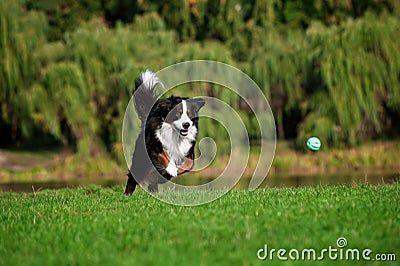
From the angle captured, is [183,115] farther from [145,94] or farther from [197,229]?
[197,229]

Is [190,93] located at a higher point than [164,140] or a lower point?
higher

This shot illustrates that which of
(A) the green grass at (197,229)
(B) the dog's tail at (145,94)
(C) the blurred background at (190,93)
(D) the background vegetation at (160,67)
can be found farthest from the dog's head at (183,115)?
(D) the background vegetation at (160,67)

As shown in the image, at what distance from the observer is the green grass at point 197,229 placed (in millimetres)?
6992

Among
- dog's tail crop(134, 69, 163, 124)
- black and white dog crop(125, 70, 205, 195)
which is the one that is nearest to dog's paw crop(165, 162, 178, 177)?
black and white dog crop(125, 70, 205, 195)

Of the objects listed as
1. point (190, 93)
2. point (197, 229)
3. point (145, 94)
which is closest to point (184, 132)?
point (145, 94)

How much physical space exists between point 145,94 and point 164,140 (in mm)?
985

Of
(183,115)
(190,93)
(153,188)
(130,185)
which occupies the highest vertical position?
(190,93)

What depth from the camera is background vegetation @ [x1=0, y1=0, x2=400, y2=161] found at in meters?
27.3

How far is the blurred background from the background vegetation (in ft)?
0.14

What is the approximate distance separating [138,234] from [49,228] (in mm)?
1304

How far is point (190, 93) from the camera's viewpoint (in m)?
28.2

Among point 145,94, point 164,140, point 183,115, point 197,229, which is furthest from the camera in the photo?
point 145,94

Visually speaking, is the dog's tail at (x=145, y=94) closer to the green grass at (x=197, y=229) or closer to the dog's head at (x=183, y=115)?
the dog's head at (x=183, y=115)

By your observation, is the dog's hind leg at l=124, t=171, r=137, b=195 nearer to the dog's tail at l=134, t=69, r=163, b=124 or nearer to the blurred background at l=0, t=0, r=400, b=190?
the dog's tail at l=134, t=69, r=163, b=124
